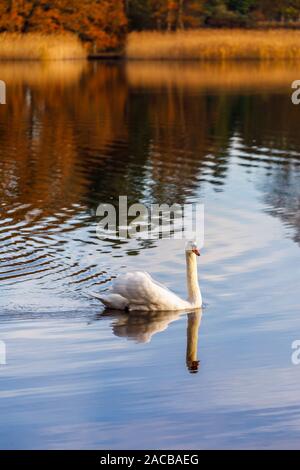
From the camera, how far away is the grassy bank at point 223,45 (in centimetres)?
5653

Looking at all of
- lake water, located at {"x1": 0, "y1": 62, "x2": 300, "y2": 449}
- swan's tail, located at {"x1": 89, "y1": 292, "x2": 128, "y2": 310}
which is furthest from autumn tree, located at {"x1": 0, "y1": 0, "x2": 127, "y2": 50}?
swan's tail, located at {"x1": 89, "y1": 292, "x2": 128, "y2": 310}

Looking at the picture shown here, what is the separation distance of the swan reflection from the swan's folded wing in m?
0.08

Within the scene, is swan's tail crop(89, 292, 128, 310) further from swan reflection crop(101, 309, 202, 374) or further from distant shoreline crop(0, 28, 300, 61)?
distant shoreline crop(0, 28, 300, 61)

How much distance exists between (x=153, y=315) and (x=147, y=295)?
0.19 m

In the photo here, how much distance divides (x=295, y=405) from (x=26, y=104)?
26.5 m

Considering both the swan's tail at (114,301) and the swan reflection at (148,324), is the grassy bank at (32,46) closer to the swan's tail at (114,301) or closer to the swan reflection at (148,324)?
the swan's tail at (114,301)

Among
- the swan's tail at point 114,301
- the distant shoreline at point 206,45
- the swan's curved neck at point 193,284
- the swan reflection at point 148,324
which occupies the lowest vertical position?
the swan reflection at point 148,324

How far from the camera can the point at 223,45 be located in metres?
56.7

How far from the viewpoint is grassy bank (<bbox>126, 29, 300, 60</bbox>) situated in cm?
5653

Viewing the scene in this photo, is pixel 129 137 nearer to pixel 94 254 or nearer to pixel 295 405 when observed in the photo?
pixel 94 254

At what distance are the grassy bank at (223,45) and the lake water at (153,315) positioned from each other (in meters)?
31.1

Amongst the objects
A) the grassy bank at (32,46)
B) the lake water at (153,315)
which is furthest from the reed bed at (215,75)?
the lake water at (153,315)

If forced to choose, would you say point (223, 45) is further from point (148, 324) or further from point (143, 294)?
point (148, 324)

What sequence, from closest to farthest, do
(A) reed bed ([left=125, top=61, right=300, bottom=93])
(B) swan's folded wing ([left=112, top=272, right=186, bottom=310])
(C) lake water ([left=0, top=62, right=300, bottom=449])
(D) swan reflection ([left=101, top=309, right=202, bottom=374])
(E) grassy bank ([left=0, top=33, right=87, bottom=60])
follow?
(C) lake water ([left=0, top=62, right=300, bottom=449]), (D) swan reflection ([left=101, top=309, right=202, bottom=374]), (B) swan's folded wing ([left=112, top=272, right=186, bottom=310]), (A) reed bed ([left=125, top=61, right=300, bottom=93]), (E) grassy bank ([left=0, top=33, right=87, bottom=60])
